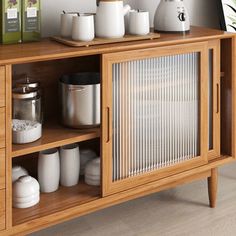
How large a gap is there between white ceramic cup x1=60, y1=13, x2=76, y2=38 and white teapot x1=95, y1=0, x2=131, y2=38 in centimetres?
9

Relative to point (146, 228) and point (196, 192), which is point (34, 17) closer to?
point (146, 228)

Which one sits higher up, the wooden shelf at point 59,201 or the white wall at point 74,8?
the white wall at point 74,8

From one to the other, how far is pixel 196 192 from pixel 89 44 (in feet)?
3.17

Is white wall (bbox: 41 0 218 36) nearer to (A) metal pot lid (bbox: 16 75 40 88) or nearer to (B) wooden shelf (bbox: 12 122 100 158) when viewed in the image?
(A) metal pot lid (bbox: 16 75 40 88)

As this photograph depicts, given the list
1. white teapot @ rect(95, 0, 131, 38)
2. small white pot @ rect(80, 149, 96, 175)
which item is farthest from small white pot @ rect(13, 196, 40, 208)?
white teapot @ rect(95, 0, 131, 38)

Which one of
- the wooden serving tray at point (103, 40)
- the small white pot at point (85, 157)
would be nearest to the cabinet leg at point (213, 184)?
the small white pot at point (85, 157)

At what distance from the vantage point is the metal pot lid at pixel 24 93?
168cm

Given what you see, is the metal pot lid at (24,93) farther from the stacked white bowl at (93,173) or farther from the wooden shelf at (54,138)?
the stacked white bowl at (93,173)

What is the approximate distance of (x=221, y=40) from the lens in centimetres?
204

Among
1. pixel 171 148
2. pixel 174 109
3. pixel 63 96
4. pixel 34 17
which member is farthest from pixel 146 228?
pixel 34 17

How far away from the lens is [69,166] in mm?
1878

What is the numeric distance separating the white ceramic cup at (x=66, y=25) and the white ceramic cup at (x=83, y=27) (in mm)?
63

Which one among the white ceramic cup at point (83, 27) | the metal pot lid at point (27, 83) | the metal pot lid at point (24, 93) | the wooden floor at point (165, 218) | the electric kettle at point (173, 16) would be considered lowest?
the wooden floor at point (165, 218)

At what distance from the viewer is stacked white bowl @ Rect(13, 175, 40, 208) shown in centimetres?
169
